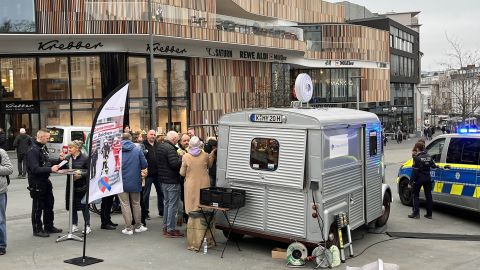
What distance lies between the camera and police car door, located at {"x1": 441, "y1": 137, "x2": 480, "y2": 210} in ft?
36.0

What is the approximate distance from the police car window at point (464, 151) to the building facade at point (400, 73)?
50641 millimetres

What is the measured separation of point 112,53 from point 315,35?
26.2m

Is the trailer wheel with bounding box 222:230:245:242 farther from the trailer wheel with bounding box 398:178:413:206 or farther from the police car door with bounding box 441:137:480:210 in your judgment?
the trailer wheel with bounding box 398:178:413:206

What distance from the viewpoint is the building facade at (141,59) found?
28312 millimetres

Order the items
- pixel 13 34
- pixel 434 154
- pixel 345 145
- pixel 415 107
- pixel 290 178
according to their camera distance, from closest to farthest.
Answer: pixel 290 178
pixel 345 145
pixel 434 154
pixel 13 34
pixel 415 107

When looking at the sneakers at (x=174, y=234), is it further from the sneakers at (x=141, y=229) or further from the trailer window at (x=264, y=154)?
the trailer window at (x=264, y=154)

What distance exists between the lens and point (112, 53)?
30625 millimetres

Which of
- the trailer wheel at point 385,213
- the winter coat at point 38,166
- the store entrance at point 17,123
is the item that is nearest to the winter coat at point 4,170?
the winter coat at point 38,166

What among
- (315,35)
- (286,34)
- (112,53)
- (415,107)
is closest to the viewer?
(112,53)

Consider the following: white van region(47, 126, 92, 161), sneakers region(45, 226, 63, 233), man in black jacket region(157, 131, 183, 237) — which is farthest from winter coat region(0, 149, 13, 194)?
white van region(47, 126, 92, 161)

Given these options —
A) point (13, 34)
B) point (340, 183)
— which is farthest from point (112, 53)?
point (340, 183)

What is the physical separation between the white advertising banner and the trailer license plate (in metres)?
2.06

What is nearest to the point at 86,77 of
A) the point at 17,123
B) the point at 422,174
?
the point at 17,123

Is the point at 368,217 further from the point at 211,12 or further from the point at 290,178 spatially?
the point at 211,12
